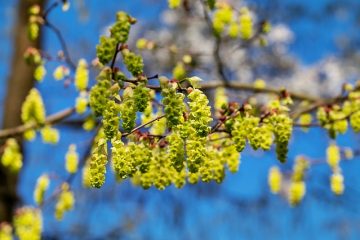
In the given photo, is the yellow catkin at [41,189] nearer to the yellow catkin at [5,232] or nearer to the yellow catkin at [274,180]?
the yellow catkin at [5,232]

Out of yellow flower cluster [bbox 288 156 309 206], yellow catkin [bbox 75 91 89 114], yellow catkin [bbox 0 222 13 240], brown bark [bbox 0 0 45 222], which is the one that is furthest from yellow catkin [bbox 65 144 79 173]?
brown bark [bbox 0 0 45 222]

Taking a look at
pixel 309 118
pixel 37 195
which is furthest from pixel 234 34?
pixel 37 195

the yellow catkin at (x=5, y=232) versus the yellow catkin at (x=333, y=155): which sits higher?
the yellow catkin at (x=333, y=155)

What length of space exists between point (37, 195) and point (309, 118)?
5.79 feet

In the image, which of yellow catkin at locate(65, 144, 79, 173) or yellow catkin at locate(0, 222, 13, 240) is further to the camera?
yellow catkin at locate(0, 222, 13, 240)

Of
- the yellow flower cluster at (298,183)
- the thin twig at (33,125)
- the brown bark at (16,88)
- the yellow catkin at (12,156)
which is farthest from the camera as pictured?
the brown bark at (16,88)

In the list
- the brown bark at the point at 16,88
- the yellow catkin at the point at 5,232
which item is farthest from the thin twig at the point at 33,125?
the brown bark at the point at 16,88

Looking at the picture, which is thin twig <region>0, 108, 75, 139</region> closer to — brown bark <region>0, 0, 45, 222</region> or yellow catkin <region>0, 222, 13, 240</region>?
yellow catkin <region>0, 222, 13, 240</region>

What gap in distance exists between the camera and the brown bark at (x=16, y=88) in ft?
24.0

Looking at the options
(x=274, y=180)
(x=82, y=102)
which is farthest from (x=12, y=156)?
(x=274, y=180)

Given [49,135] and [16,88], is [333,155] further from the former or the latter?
[16,88]

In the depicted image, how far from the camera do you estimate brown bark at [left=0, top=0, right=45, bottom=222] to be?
7.30 meters

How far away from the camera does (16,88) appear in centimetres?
794

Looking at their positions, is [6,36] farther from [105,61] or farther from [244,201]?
[105,61]
